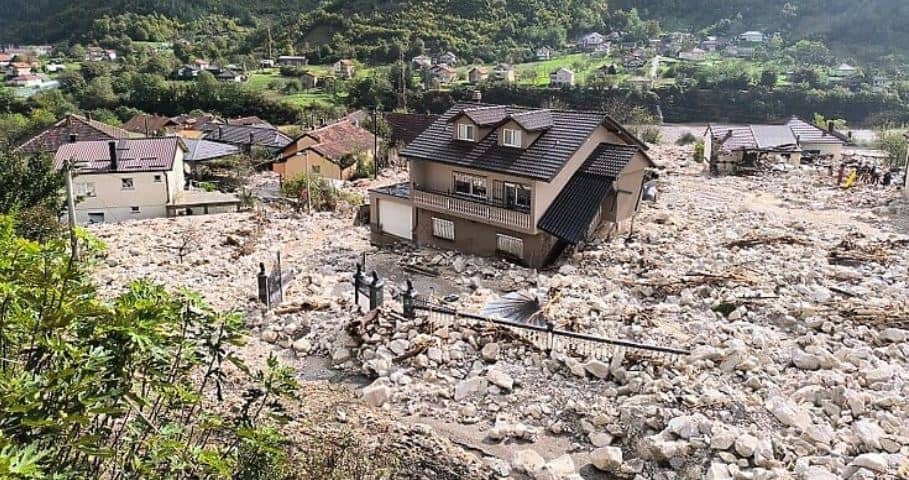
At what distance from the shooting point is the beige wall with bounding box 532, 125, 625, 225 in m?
21.4

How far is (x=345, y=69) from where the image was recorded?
9850cm

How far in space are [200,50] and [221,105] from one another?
37.5m

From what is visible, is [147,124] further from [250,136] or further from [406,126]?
[406,126]

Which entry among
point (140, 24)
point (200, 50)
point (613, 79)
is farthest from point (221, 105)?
point (140, 24)

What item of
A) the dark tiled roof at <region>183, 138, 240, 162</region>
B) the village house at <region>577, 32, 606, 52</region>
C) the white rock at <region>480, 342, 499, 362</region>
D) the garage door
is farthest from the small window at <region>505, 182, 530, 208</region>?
the village house at <region>577, 32, 606, 52</region>

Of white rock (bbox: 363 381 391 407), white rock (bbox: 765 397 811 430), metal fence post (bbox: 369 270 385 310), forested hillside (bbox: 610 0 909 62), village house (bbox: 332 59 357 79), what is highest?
forested hillside (bbox: 610 0 909 62)

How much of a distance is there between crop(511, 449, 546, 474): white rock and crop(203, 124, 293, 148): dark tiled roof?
4639 centimetres

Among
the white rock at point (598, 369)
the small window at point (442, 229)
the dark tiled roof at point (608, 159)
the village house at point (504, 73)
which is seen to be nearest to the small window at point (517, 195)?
the small window at point (442, 229)

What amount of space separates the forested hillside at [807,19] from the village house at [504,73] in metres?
40.0

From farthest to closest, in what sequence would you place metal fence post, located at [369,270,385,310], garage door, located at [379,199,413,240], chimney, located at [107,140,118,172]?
1. chimney, located at [107,140,118,172]
2. garage door, located at [379,199,413,240]
3. metal fence post, located at [369,270,385,310]

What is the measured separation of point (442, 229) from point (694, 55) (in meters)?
94.5

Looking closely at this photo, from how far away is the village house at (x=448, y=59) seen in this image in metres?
103

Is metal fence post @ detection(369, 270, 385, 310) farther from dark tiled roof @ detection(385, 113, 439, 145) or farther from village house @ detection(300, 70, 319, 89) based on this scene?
village house @ detection(300, 70, 319, 89)

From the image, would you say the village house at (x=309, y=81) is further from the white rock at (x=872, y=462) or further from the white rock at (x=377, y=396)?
the white rock at (x=872, y=462)
